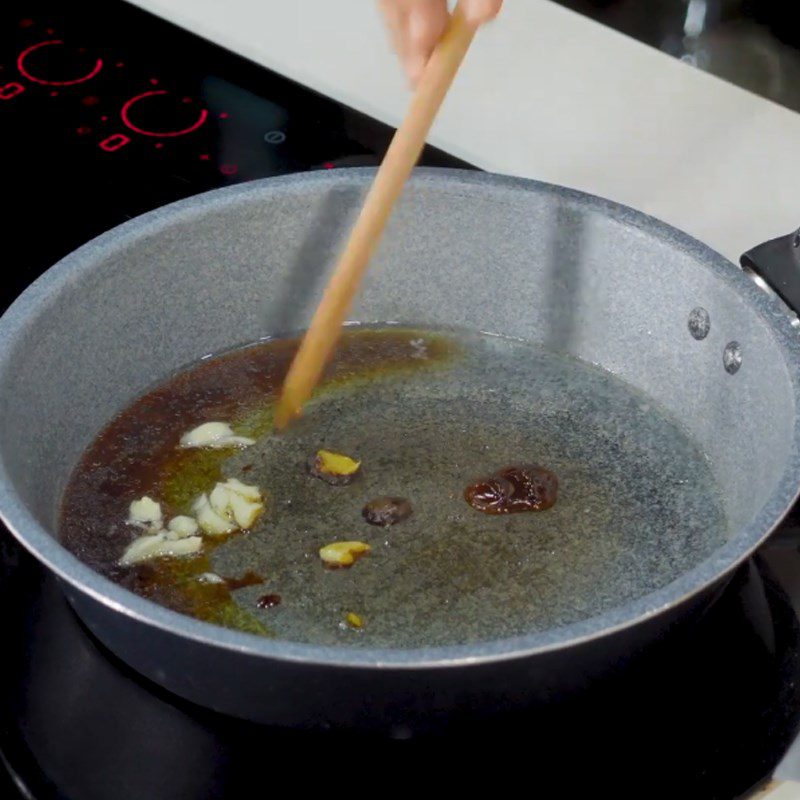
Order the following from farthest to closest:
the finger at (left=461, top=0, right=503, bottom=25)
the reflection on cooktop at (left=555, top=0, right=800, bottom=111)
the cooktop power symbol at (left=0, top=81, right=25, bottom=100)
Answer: the reflection on cooktop at (left=555, top=0, right=800, bottom=111), the cooktop power symbol at (left=0, top=81, right=25, bottom=100), the finger at (left=461, top=0, right=503, bottom=25)

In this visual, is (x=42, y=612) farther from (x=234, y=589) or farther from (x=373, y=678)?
Answer: (x=373, y=678)

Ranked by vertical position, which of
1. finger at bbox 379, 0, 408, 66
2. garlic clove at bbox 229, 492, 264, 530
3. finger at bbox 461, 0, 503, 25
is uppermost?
finger at bbox 461, 0, 503, 25

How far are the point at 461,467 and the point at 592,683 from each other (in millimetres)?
260

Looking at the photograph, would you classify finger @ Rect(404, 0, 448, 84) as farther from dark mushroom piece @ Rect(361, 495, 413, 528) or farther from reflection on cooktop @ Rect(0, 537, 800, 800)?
reflection on cooktop @ Rect(0, 537, 800, 800)

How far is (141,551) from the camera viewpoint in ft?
2.84

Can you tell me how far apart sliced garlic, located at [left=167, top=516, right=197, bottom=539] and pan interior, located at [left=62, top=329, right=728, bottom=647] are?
0.03 metres

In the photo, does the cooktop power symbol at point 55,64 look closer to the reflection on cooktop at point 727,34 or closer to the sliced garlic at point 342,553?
the reflection on cooktop at point 727,34

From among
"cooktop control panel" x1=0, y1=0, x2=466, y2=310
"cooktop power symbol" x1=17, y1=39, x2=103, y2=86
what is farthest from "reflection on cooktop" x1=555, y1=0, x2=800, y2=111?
"cooktop power symbol" x1=17, y1=39, x2=103, y2=86

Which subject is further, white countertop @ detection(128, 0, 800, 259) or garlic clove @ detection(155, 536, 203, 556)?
white countertop @ detection(128, 0, 800, 259)

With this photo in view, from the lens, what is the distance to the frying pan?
70 centimetres

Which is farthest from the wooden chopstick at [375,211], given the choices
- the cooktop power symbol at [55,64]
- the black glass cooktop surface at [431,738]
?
the cooktop power symbol at [55,64]

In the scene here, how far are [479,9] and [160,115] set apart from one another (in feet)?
1.81

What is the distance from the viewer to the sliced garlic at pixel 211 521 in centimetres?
89

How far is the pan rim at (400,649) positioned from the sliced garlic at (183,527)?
15cm
